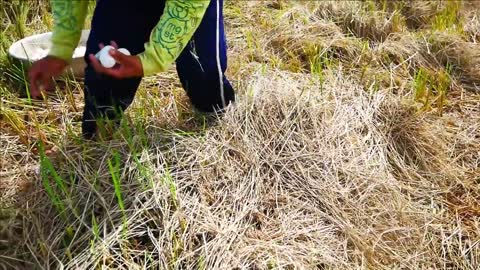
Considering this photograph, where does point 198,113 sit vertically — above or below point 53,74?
below

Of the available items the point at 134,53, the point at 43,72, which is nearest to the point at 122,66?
the point at 43,72

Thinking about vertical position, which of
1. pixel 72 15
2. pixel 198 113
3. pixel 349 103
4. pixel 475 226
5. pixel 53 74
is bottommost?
pixel 475 226

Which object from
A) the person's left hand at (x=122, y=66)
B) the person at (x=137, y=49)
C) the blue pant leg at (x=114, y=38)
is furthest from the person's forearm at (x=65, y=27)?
the person's left hand at (x=122, y=66)

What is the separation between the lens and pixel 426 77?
7.34ft

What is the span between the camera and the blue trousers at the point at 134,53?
1639mm

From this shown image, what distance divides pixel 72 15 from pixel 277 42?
111 cm

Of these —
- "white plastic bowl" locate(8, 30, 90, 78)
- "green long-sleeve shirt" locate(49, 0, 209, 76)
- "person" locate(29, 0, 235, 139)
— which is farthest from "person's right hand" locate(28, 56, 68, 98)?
"white plastic bowl" locate(8, 30, 90, 78)

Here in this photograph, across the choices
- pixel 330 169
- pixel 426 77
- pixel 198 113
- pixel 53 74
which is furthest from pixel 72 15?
pixel 426 77

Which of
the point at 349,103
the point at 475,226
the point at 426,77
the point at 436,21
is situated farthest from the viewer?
the point at 436,21

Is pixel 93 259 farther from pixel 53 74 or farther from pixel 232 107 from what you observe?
pixel 232 107

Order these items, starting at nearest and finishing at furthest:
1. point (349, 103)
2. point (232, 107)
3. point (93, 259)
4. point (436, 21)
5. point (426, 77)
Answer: point (93, 259) < point (232, 107) < point (349, 103) < point (426, 77) < point (436, 21)

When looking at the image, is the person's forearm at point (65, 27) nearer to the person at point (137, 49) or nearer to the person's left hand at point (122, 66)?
the person at point (137, 49)

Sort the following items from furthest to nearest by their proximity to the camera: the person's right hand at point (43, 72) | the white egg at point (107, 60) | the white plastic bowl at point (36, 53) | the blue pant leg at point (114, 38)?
the white plastic bowl at point (36, 53)
the blue pant leg at point (114, 38)
the person's right hand at point (43, 72)
the white egg at point (107, 60)

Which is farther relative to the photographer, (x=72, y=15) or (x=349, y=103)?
(x=349, y=103)
